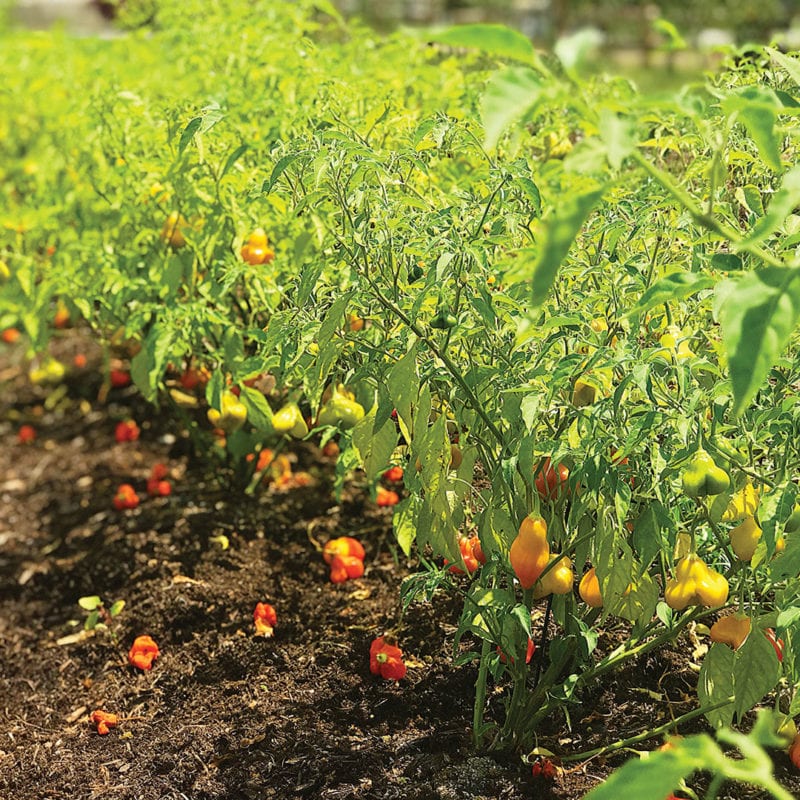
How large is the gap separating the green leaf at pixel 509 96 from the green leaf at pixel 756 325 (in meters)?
0.33

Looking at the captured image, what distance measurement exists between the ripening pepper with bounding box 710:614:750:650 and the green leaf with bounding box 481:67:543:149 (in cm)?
106

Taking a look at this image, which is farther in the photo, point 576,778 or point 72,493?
point 72,493

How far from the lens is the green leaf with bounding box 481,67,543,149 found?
1103 millimetres

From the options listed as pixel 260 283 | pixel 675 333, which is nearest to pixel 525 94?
pixel 675 333

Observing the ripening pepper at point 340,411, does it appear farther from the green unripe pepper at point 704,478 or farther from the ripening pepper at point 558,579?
the green unripe pepper at point 704,478

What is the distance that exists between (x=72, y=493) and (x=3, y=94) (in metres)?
2.10

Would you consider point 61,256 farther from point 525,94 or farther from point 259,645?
point 525,94

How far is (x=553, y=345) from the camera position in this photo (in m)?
1.79

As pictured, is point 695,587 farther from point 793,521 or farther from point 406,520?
point 406,520

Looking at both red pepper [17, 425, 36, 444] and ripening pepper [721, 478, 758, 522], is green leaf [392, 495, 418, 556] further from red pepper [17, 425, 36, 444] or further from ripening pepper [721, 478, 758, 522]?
red pepper [17, 425, 36, 444]

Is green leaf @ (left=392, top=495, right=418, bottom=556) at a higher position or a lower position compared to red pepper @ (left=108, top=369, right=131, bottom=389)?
higher

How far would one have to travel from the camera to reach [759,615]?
1890mm

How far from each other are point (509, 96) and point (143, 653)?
195cm

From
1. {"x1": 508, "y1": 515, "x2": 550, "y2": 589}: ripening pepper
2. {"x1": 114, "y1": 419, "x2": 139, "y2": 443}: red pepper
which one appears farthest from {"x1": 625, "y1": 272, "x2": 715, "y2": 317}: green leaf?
{"x1": 114, "y1": 419, "x2": 139, "y2": 443}: red pepper
